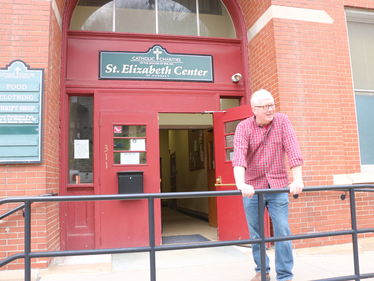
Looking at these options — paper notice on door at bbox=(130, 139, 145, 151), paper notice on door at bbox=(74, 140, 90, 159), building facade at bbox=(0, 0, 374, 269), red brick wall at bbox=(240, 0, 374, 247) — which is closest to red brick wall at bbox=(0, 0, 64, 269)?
building facade at bbox=(0, 0, 374, 269)

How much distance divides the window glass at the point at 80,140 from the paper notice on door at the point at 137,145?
2.17ft

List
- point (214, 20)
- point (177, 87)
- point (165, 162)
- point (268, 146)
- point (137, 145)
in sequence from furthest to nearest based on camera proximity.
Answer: point (165, 162), point (214, 20), point (177, 87), point (137, 145), point (268, 146)

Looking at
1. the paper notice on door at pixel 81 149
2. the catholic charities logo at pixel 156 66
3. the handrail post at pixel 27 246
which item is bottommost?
the handrail post at pixel 27 246

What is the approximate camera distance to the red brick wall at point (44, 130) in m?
4.29

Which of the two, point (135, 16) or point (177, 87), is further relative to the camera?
point (135, 16)

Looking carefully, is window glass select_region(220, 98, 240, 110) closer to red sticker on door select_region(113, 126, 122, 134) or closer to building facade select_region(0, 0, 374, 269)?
building facade select_region(0, 0, 374, 269)

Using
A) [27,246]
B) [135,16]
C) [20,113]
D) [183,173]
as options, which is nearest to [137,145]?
[20,113]

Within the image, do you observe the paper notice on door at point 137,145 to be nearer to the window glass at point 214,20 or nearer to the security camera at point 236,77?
the security camera at point 236,77

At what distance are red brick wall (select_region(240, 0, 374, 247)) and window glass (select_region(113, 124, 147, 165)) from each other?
2.19 meters

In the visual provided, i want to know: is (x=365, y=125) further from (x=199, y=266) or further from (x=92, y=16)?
(x=92, y=16)

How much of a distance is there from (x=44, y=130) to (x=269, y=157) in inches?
114

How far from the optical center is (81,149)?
549cm

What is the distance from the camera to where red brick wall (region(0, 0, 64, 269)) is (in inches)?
169

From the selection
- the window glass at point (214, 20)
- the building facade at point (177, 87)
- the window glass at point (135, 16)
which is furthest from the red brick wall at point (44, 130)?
the window glass at point (214, 20)
